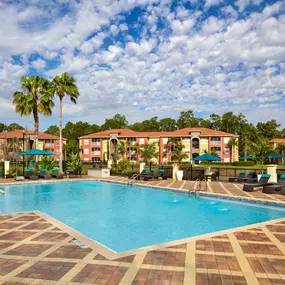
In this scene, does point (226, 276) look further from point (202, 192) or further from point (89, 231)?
point (202, 192)

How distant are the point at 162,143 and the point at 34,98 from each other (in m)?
35.7

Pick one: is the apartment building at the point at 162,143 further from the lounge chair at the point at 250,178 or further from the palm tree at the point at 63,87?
the lounge chair at the point at 250,178

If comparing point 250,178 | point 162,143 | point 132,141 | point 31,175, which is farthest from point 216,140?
point 31,175

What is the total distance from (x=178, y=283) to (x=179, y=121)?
82.3 meters

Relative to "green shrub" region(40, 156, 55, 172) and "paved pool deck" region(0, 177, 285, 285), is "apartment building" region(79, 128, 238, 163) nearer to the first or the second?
"green shrub" region(40, 156, 55, 172)

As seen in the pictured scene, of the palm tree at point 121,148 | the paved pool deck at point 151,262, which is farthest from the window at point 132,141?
the paved pool deck at point 151,262

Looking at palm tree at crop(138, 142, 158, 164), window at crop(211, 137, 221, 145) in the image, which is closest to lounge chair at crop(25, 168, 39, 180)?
palm tree at crop(138, 142, 158, 164)

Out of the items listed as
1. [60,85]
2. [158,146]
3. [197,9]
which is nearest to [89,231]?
[197,9]

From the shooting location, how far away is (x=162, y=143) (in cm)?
5906

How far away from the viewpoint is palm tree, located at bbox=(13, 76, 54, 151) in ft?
88.8

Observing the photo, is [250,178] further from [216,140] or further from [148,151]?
[216,140]

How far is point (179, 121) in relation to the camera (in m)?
85.4

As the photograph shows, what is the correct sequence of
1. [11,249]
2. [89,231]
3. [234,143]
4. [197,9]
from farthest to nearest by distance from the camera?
[234,143] → [197,9] → [89,231] → [11,249]

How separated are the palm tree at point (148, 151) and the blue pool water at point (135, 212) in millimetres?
37683
